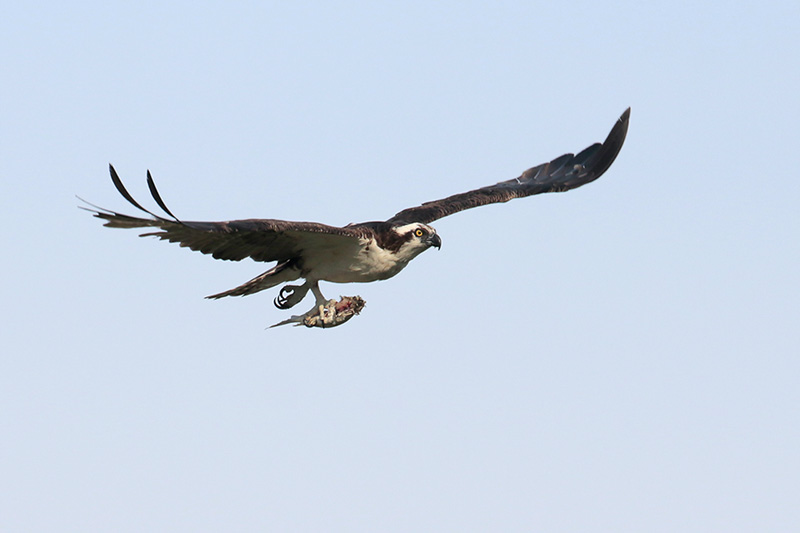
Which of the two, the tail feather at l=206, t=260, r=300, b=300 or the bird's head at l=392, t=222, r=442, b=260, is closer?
the bird's head at l=392, t=222, r=442, b=260

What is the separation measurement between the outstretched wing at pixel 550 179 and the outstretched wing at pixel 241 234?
127 inches

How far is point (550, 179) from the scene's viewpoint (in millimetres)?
23031

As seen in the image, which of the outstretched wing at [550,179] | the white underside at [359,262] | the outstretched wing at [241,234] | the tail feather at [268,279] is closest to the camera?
the outstretched wing at [241,234]

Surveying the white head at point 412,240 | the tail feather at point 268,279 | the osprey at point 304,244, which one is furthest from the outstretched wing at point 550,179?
the tail feather at point 268,279

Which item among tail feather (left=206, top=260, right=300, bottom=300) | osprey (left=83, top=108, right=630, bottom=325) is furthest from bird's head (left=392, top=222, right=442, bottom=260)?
tail feather (left=206, top=260, right=300, bottom=300)

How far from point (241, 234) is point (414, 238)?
8.79 ft

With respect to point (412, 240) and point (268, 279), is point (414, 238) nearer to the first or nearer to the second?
point (412, 240)

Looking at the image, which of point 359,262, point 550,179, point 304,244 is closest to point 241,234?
point 304,244

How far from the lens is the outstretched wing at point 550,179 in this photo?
20.5m

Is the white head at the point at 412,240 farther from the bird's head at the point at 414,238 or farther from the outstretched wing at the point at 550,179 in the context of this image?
the outstretched wing at the point at 550,179

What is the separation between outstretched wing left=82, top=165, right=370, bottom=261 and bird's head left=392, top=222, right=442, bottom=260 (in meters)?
0.54

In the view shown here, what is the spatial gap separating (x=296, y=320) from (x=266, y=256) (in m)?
1.05

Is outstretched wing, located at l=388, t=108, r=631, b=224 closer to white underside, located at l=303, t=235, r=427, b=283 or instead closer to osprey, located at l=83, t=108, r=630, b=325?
osprey, located at l=83, t=108, r=630, b=325

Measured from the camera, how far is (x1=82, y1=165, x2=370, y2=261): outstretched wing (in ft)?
47.6
